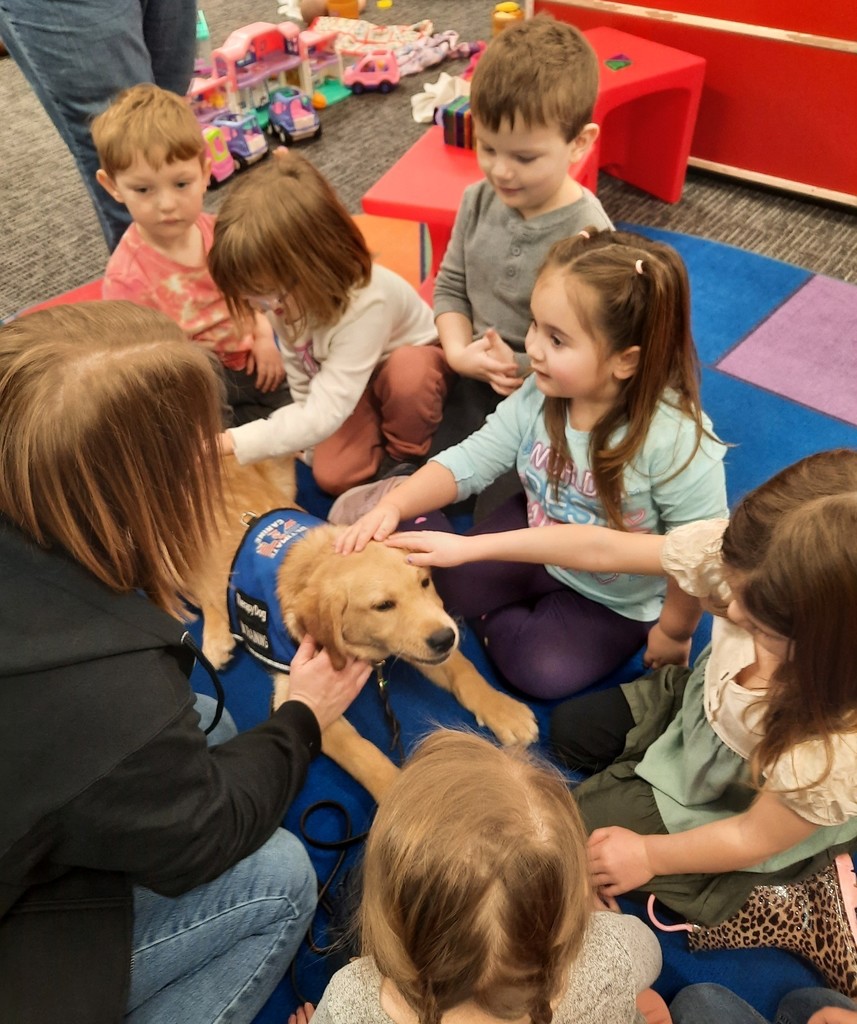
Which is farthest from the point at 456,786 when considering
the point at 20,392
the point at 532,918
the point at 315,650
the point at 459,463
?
the point at 459,463

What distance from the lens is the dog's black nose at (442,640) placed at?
151 cm

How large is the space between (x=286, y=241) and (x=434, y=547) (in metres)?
0.71

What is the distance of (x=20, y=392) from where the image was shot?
0.85 metres

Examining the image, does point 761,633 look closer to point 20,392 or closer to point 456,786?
point 456,786

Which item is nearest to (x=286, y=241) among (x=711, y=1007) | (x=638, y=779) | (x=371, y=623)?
(x=371, y=623)

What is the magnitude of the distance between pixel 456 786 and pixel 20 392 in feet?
2.08

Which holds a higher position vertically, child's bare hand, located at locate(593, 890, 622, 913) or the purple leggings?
the purple leggings

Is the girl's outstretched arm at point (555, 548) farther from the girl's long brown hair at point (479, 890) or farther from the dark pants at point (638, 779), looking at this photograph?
the girl's long brown hair at point (479, 890)

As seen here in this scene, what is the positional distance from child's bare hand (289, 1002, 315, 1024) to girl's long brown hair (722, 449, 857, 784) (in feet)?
2.85

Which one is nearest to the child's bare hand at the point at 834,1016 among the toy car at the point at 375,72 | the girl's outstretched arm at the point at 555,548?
the girl's outstretched arm at the point at 555,548

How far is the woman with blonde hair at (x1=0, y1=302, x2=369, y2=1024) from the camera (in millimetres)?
835

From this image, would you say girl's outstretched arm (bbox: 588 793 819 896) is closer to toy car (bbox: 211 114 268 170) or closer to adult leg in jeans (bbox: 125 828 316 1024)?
adult leg in jeans (bbox: 125 828 316 1024)

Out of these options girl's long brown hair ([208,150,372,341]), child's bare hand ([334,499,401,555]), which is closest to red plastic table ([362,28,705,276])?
girl's long brown hair ([208,150,372,341])

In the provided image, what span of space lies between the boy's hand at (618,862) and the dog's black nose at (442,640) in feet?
1.44
